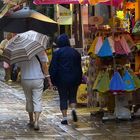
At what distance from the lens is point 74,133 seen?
994 centimetres

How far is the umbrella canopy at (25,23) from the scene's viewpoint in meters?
10.9

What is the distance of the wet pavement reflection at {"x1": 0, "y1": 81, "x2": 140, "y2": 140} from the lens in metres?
9.62

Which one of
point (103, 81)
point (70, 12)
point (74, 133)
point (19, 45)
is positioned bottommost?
point (74, 133)

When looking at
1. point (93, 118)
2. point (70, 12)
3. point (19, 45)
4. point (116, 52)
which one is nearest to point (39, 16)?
point (19, 45)

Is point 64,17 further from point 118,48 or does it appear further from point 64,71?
point 64,71

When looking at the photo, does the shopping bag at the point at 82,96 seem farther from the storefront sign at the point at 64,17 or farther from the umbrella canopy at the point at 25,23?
the storefront sign at the point at 64,17

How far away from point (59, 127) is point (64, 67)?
48.3 inches

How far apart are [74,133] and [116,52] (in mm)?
2012

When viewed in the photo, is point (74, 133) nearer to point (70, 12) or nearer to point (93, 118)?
point (93, 118)

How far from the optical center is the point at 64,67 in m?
10.8

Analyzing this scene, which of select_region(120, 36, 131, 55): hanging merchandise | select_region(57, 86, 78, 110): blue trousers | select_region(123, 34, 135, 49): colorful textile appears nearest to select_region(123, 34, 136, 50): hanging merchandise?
select_region(123, 34, 135, 49): colorful textile

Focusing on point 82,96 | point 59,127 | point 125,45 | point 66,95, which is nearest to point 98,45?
point 125,45

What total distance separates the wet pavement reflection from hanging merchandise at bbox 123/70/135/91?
2.42 ft

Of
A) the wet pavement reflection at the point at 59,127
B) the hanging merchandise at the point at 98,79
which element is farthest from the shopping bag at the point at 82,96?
the hanging merchandise at the point at 98,79
